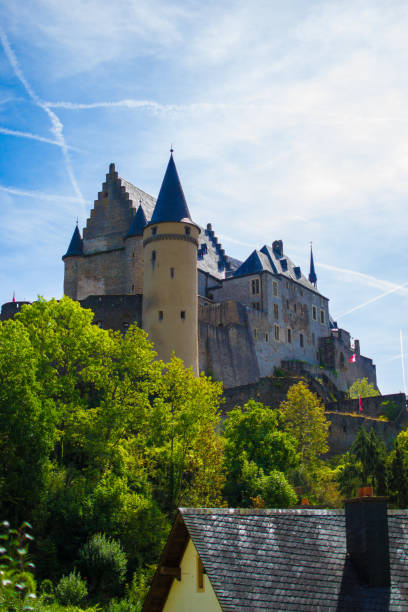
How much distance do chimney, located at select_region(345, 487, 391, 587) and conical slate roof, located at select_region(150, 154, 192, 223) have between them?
123 ft

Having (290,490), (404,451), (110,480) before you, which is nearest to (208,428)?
(290,490)

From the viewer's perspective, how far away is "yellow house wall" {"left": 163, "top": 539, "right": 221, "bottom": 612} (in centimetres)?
1683

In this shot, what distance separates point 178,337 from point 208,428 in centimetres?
1141

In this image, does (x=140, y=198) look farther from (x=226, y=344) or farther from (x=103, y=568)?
(x=103, y=568)

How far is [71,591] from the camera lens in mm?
27203

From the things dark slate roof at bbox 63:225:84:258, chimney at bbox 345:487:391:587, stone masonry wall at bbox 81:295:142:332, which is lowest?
chimney at bbox 345:487:391:587

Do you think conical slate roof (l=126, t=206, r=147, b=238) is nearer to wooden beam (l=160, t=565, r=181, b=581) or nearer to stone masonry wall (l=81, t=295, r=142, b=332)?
stone masonry wall (l=81, t=295, r=142, b=332)

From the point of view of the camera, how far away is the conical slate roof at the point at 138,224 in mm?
61969

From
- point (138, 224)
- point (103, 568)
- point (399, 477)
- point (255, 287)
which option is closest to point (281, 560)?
point (103, 568)

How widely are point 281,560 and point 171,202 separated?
130 feet

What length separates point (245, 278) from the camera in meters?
73.4

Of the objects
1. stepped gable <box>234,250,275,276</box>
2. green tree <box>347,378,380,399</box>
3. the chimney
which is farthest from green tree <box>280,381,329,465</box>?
green tree <box>347,378,380,399</box>

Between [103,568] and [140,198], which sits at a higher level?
[140,198]

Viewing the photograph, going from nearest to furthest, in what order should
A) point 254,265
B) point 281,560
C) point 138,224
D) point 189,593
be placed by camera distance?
1. point 281,560
2. point 189,593
3. point 138,224
4. point 254,265
